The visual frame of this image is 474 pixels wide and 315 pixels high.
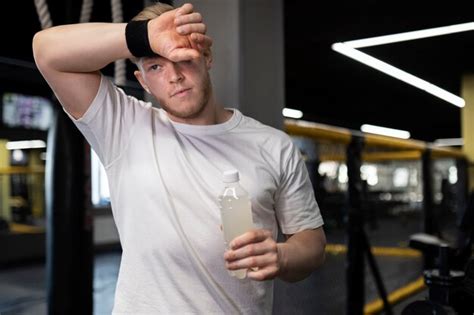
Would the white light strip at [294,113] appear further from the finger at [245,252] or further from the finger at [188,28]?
the finger at [245,252]

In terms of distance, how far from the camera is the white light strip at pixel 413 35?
5250 mm

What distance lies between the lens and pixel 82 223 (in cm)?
238

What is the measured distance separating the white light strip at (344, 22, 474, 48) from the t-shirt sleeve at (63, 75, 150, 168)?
473 cm

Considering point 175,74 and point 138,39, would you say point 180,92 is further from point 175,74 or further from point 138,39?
point 138,39

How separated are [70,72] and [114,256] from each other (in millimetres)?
8910

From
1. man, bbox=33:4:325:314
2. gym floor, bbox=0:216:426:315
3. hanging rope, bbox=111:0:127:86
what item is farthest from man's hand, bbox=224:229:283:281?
hanging rope, bbox=111:0:127:86

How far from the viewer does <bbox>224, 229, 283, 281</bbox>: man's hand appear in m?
0.99

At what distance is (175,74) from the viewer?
1.19 metres

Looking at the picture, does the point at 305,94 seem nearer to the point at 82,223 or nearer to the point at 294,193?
the point at 82,223

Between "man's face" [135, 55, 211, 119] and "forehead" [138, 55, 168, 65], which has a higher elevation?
"forehead" [138, 55, 168, 65]

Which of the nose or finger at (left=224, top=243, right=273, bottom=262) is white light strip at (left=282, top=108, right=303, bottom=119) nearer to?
the nose

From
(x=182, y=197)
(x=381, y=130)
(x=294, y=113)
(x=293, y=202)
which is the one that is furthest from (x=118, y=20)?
(x=381, y=130)

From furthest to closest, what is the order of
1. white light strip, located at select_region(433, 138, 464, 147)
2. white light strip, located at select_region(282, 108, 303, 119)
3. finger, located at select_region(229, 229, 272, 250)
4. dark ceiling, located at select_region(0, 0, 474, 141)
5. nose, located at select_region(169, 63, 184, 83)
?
white light strip, located at select_region(433, 138, 464, 147)
white light strip, located at select_region(282, 108, 303, 119)
dark ceiling, located at select_region(0, 0, 474, 141)
nose, located at select_region(169, 63, 184, 83)
finger, located at select_region(229, 229, 272, 250)

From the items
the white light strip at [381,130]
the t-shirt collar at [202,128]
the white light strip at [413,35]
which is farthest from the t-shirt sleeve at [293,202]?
the white light strip at [381,130]
